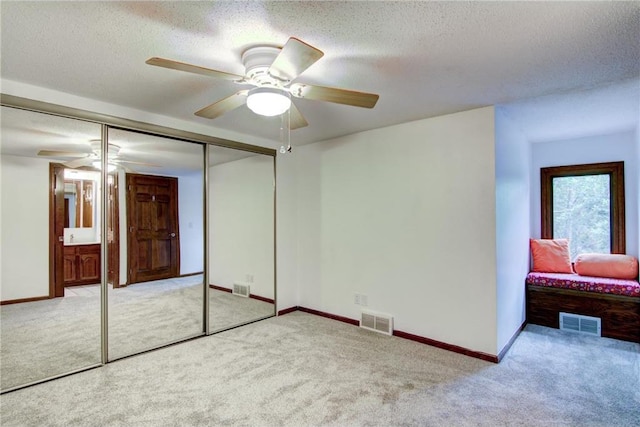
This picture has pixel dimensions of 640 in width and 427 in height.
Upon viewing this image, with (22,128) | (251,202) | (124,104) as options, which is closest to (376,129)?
(251,202)

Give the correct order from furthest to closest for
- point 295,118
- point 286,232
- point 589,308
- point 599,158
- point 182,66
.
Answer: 1. point 286,232
2. point 599,158
3. point 589,308
4. point 295,118
5. point 182,66

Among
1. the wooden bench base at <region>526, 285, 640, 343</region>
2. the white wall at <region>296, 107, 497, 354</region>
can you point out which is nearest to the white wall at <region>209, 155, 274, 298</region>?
the white wall at <region>296, 107, 497, 354</region>

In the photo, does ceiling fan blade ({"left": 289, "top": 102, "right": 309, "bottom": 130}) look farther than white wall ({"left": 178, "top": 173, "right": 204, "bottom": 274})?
No

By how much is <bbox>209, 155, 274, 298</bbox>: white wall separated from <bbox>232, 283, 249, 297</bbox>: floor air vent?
55 millimetres

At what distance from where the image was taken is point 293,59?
1.67m

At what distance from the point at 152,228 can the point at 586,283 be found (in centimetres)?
481

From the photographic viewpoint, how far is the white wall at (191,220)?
11.9ft

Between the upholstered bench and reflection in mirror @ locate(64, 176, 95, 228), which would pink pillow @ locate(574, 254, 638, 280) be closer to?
the upholstered bench

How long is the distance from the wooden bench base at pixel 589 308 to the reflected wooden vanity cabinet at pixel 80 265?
4.60 metres

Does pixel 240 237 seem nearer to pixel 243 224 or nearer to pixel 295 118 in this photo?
pixel 243 224

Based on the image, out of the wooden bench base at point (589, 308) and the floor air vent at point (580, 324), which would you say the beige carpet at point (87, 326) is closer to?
the wooden bench base at point (589, 308)

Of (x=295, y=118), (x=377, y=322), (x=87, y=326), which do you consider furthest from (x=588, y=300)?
(x=87, y=326)

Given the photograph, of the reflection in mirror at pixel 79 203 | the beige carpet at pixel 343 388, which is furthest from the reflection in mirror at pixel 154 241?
the beige carpet at pixel 343 388

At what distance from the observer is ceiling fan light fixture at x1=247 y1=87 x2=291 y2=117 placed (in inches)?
76.1
